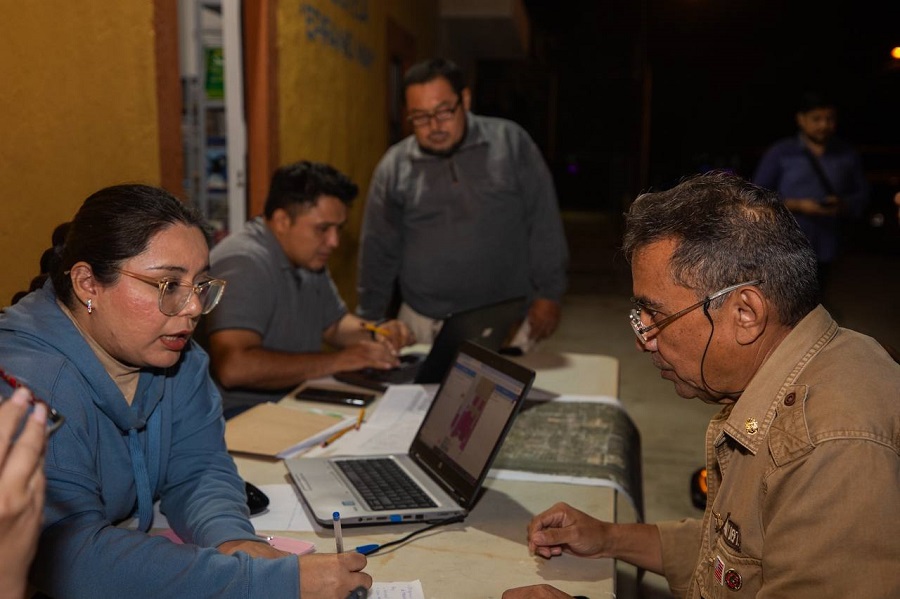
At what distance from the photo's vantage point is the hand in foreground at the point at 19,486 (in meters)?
0.74

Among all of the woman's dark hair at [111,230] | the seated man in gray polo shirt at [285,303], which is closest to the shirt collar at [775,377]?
the woman's dark hair at [111,230]

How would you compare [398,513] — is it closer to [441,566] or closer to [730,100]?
[441,566]

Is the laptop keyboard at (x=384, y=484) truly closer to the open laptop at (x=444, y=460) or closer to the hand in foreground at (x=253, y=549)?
the open laptop at (x=444, y=460)

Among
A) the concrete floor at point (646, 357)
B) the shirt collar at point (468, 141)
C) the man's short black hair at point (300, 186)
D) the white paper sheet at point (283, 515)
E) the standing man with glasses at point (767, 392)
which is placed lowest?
the concrete floor at point (646, 357)

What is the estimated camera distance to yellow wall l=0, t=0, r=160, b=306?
205 cm

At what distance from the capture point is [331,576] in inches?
49.3

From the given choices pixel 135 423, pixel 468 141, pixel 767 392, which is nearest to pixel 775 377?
pixel 767 392

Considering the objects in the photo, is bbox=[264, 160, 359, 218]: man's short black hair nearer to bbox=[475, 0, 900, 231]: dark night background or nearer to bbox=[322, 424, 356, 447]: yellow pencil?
bbox=[322, 424, 356, 447]: yellow pencil

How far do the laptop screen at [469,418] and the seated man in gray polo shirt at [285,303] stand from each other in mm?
768

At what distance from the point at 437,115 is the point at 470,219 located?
440 millimetres

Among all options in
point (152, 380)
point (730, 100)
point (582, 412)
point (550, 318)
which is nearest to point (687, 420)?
point (550, 318)

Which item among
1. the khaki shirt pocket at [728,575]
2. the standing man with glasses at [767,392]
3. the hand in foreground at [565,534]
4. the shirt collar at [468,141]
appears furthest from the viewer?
the shirt collar at [468,141]

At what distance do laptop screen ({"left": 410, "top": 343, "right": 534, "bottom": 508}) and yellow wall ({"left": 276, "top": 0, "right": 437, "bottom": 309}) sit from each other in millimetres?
2392

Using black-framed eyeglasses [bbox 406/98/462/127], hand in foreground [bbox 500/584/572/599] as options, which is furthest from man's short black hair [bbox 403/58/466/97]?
hand in foreground [bbox 500/584/572/599]
